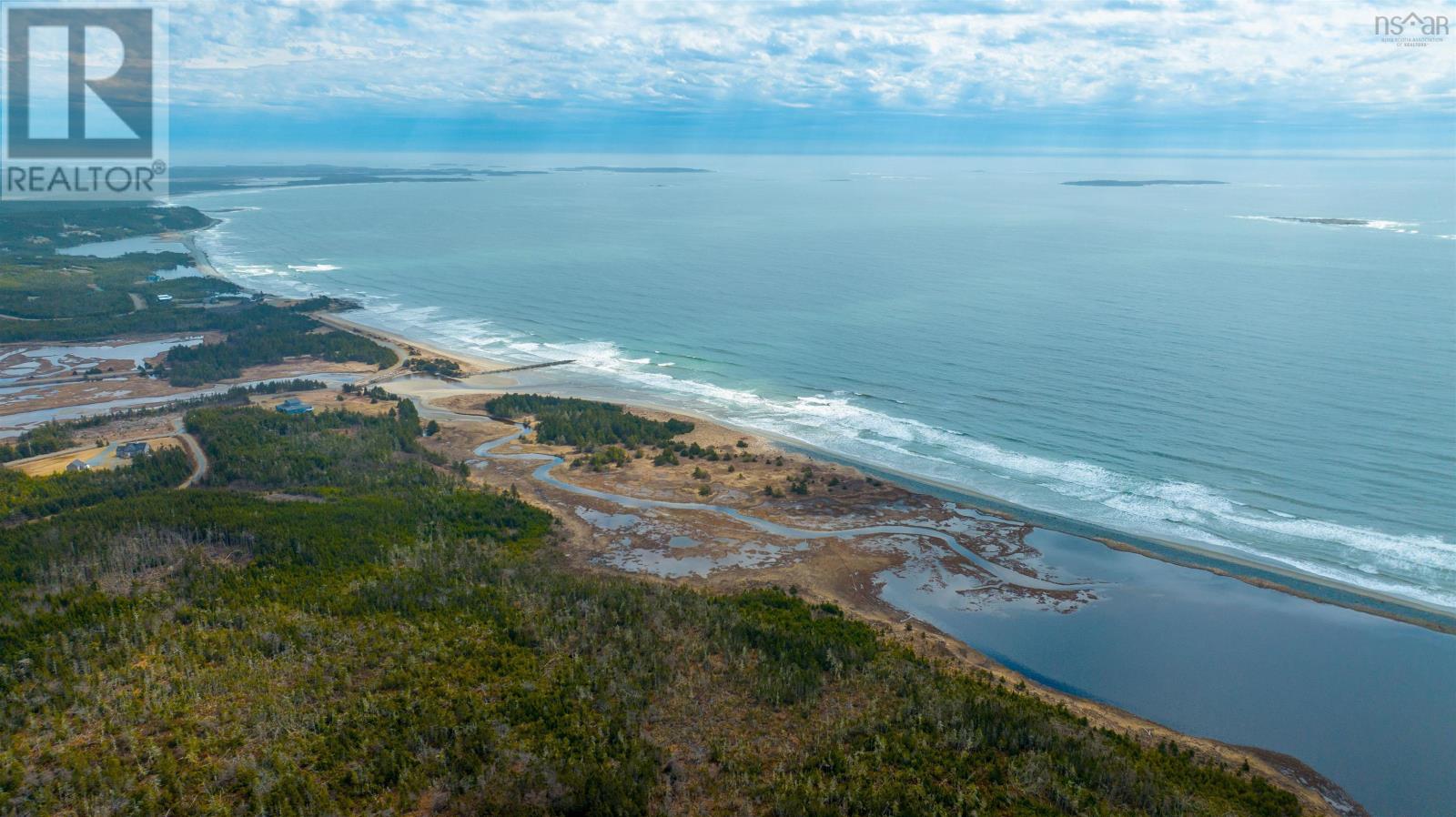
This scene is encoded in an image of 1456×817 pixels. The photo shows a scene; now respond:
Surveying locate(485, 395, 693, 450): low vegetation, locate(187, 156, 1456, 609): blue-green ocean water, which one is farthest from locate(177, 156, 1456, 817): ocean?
locate(485, 395, 693, 450): low vegetation

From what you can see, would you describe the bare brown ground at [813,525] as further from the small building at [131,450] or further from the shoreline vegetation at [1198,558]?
the small building at [131,450]

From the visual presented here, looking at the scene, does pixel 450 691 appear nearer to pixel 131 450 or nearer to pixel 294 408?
pixel 131 450

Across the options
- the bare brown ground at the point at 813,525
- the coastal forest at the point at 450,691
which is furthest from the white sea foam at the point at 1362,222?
the coastal forest at the point at 450,691

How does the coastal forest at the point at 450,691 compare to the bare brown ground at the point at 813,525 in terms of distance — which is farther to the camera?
the bare brown ground at the point at 813,525

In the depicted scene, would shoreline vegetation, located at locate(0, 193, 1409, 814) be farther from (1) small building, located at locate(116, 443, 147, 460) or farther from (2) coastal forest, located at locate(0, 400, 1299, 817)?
(1) small building, located at locate(116, 443, 147, 460)

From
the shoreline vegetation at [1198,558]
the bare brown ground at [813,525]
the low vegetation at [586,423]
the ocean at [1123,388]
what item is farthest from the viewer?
the low vegetation at [586,423]

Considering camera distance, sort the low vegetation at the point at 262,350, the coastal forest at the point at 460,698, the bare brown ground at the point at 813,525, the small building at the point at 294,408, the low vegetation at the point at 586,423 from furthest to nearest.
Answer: the low vegetation at the point at 262,350, the small building at the point at 294,408, the low vegetation at the point at 586,423, the bare brown ground at the point at 813,525, the coastal forest at the point at 460,698

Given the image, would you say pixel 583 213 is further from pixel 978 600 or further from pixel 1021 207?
pixel 978 600
